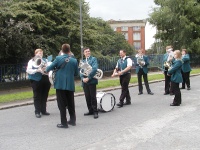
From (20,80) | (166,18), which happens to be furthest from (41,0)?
(166,18)

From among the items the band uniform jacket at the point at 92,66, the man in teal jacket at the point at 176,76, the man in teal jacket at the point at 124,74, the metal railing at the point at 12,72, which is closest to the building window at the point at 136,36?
the metal railing at the point at 12,72

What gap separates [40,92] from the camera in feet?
30.5

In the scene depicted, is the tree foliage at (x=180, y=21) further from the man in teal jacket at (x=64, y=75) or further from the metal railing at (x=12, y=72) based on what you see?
the man in teal jacket at (x=64, y=75)

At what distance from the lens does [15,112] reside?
1012 cm

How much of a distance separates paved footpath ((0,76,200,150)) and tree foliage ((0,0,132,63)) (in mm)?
6174

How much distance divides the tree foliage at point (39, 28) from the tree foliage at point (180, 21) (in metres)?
15.3

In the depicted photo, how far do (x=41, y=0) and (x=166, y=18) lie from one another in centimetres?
2053

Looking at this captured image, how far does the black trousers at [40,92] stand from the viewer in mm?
9164

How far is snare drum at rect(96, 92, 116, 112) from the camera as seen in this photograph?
9.32m

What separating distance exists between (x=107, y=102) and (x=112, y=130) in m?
2.23

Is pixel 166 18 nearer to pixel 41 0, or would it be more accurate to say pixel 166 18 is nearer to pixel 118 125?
pixel 41 0

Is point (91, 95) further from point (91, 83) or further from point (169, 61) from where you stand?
point (169, 61)

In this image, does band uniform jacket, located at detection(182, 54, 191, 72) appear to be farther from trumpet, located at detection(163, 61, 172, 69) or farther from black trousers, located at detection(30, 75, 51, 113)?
black trousers, located at detection(30, 75, 51, 113)

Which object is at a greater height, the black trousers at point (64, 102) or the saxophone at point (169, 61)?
the saxophone at point (169, 61)
